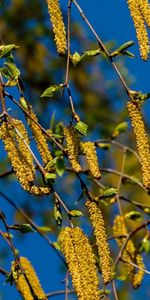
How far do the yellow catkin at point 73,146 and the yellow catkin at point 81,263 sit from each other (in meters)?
0.12

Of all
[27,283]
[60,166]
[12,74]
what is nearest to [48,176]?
[60,166]

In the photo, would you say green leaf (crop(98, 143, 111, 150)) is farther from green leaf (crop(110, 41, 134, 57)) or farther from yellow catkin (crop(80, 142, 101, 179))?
yellow catkin (crop(80, 142, 101, 179))

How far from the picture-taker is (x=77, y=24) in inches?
259

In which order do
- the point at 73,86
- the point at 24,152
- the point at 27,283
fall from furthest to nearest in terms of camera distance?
the point at 73,86, the point at 27,283, the point at 24,152

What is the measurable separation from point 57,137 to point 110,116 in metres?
5.03

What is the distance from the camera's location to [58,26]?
1.88 meters

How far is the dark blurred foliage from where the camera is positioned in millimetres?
4977

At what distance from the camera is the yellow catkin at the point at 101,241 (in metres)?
1.75

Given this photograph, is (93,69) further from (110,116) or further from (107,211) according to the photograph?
(107,211)

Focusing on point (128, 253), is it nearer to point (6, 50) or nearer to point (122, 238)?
point (122, 238)

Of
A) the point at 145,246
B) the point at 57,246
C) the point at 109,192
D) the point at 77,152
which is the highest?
the point at 77,152

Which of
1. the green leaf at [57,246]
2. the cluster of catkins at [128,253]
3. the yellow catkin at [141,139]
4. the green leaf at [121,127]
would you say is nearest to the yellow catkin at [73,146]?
the yellow catkin at [141,139]

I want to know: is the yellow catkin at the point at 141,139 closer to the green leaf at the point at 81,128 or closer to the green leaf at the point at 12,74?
the green leaf at the point at 81,128

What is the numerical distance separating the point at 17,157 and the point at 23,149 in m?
0.03
